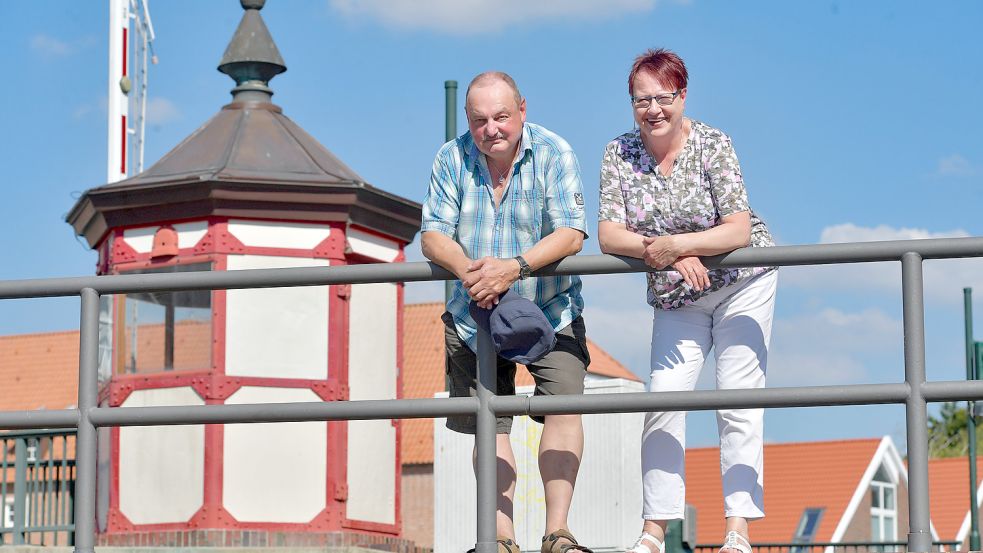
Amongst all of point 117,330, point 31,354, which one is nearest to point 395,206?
point 117,330

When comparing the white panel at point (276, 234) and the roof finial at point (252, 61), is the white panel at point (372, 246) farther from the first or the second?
the roof finial at point (252, 61)

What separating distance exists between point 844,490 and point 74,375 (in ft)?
74.0

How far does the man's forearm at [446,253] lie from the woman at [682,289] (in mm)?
506

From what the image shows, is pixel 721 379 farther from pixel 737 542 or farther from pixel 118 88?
pixel 118 88

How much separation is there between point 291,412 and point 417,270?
667 mm

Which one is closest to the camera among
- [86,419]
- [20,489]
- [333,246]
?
[86,419]

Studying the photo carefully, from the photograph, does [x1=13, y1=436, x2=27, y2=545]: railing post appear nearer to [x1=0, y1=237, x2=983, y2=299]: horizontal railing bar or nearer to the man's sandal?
[x1=0, y1=237, x2=983, y2=299]: horizontal railing bar

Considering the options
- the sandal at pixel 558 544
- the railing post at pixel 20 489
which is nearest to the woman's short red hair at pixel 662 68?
the sandal at pixel 558 544

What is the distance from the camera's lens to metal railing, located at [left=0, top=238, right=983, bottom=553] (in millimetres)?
5348

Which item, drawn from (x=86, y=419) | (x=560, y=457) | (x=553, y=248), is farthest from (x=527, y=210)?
(x=86, y=419)

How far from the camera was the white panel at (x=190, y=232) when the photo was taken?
14062 mm

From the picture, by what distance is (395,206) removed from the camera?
47.7 feet

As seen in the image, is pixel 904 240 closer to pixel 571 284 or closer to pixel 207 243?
pixel 571 284

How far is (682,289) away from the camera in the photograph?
5852 mm
